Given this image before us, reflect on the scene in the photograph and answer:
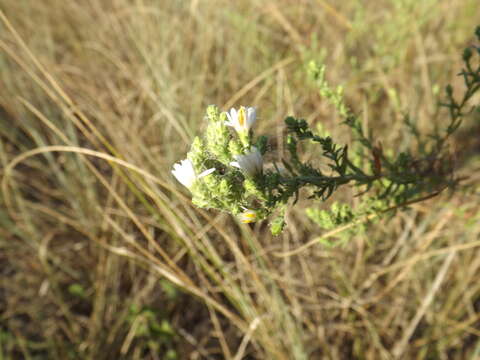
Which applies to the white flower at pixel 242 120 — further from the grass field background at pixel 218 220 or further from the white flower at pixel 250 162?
the grass field background at pixel 218 220

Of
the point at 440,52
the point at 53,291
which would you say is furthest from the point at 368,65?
the point at 53,291

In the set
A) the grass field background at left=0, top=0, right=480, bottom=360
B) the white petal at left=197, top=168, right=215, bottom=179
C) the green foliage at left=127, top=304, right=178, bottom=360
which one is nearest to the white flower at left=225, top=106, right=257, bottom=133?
the white petal at left=197, top=168, right=215, bottom=179

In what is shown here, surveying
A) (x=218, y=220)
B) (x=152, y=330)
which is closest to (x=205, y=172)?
(x=218, y=220)

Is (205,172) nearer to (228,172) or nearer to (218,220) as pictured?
(228,172)

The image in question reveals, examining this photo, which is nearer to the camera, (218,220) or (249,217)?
(249,217)

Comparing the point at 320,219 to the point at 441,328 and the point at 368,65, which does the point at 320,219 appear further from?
the point at 368,65

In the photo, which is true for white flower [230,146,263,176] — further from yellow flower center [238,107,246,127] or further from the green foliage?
the green foliage

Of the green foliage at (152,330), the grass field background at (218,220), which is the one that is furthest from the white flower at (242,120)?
the green foliage at (152,330)
